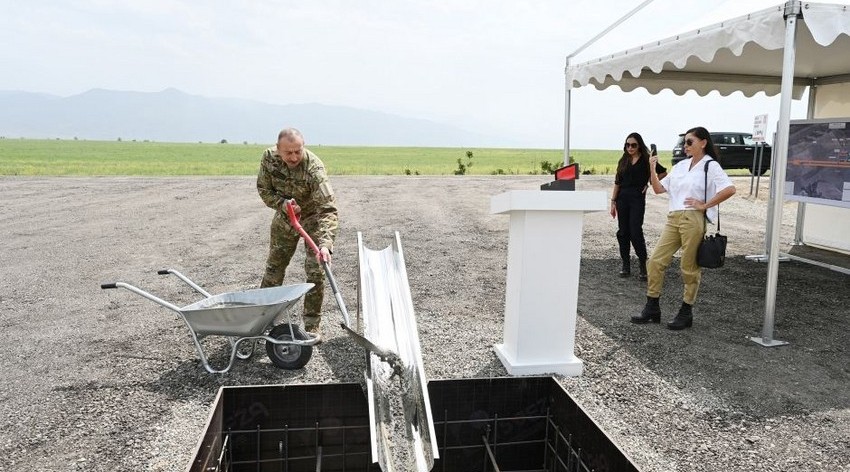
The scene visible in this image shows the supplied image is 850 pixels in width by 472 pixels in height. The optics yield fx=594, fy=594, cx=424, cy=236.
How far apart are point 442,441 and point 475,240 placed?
705cm

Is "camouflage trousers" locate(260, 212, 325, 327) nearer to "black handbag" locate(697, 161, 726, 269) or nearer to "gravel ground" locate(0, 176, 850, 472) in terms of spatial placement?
"gravel ground" locate(0, 176, 850, 472)

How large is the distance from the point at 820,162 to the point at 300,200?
6.74m

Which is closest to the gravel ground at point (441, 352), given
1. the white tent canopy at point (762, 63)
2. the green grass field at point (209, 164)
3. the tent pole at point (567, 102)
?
the white tent canopy at point (762, 63)

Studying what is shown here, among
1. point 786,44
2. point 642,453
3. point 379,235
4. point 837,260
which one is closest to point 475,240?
point 379,235

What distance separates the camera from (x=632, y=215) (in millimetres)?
6703

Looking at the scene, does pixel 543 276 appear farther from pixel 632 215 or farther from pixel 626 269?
pixel 626 269

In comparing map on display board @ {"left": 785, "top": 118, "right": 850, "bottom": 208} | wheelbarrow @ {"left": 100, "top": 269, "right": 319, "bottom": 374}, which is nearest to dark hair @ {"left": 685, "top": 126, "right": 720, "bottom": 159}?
map on display board @ {"left": 785, "top": 118, "right": 850, "bottom": 208}

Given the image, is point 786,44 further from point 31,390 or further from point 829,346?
point 31,390

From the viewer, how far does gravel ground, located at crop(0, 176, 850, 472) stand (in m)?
3.32

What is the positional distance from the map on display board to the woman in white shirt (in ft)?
10.2

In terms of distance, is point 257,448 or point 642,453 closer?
point 257,448

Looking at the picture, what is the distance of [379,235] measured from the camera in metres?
10.2

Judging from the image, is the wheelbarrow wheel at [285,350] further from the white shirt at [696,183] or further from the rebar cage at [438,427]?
the white shirt at [696,183]

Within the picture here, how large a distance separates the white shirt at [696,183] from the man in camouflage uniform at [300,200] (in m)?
2.89
